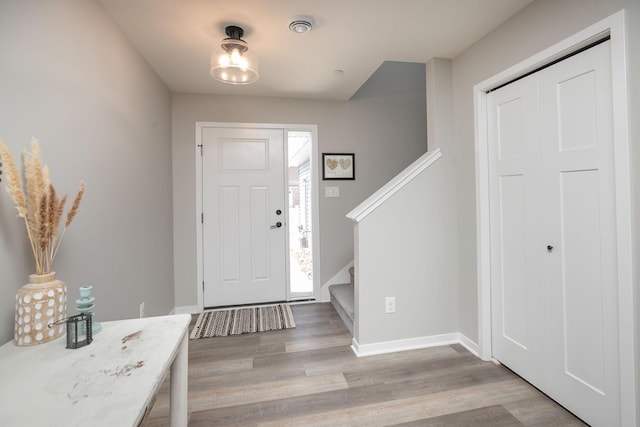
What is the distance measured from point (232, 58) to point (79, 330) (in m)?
1.73

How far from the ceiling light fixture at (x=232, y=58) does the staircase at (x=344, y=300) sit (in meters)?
2.10

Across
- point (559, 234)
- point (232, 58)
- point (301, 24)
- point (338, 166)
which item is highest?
point (301, 24)

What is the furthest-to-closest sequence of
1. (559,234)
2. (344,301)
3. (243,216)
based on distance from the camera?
(243,216), (344,301), (559,234)

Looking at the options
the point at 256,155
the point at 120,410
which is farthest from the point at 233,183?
the point at 120,410

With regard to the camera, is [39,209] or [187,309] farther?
[187,309]

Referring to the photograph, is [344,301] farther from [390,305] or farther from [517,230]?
[517,230]

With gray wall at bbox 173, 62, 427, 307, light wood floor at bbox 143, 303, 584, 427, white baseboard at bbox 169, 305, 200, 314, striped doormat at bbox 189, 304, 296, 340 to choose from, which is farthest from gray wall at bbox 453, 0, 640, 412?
white baseboard at bbox 169, 305, 200, 314

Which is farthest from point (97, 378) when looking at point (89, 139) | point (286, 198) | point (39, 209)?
point (286, 198)

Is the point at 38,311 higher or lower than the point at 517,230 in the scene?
lower

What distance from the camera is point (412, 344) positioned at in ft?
7.56

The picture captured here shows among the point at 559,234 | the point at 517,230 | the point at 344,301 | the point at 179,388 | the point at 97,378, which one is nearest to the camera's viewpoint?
the point at 97,378

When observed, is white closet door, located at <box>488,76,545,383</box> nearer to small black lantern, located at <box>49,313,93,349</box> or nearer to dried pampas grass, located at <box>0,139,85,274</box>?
small black lantern, located at <box>49,313,93,349</box>

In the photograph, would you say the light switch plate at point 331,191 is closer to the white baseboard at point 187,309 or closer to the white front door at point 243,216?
the white front door at point 243,216

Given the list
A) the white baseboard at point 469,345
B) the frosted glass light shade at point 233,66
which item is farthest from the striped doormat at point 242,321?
the frosted glass light shade at point 233,66
